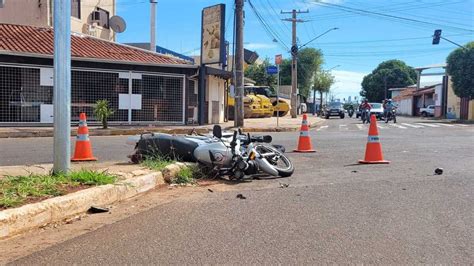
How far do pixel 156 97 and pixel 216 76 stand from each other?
426cm

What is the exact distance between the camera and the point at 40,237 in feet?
15.8

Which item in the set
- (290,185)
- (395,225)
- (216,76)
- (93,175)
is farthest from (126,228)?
(216,76)

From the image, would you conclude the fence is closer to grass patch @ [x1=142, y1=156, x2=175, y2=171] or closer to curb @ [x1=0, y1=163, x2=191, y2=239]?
grass patch @ [x1=142, y1=156, x2=175, y2=171]

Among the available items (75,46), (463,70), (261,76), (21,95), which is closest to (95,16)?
(75,46)

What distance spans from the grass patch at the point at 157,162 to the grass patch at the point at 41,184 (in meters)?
1.04

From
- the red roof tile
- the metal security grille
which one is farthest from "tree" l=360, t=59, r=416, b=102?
the metal security grille

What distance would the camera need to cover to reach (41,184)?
236 inches

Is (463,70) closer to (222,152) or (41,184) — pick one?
(222,152)

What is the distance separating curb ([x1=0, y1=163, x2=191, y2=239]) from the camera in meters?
4.78

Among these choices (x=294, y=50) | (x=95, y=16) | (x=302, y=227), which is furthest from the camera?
(x=294, y=50)

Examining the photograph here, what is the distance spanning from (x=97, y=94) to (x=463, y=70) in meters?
29.0

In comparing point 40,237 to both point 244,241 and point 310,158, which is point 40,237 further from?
point 310,158

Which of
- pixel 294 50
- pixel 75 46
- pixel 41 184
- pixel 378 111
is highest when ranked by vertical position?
pixel 294 50

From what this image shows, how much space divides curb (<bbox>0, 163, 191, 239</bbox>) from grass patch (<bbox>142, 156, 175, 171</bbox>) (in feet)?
1.36
